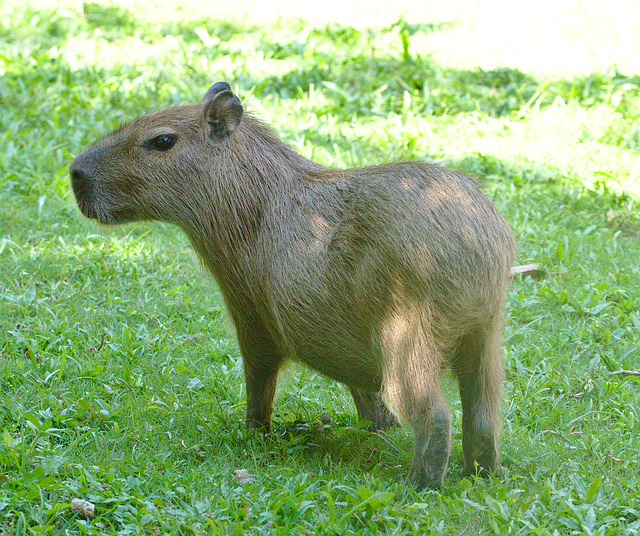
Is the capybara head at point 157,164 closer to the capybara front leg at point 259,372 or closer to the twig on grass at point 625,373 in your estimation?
the capybara front leg at point 259,372

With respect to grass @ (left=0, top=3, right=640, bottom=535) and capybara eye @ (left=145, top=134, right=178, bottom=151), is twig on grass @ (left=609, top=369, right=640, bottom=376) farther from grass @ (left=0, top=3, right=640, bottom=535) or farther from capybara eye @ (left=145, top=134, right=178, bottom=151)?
capybara eye @ (left=145, top=134, right=178, bottom=151)

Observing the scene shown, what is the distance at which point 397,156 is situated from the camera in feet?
23.1

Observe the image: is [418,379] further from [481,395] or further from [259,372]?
[259,372]

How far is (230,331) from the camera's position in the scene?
4.10 m

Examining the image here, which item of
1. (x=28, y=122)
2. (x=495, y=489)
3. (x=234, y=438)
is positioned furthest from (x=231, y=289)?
(x=28, y=122)

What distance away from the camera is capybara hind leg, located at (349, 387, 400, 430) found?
13.2ft

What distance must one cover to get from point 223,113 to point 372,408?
→ 62.8 inches

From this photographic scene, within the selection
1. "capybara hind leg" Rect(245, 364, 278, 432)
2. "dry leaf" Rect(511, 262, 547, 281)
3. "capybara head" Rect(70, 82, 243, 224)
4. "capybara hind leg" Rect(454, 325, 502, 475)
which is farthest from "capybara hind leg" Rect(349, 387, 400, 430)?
"dry leaf" Rect(511, 262, 547, 281)

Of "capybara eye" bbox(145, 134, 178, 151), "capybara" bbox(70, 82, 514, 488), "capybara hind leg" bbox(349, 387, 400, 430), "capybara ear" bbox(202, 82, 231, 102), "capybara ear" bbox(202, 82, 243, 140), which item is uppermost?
"capybara ear" bbox(202, 82, 231, 102)

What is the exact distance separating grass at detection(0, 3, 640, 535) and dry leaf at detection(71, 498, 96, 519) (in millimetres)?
35

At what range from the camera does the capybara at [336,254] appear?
10.5ft

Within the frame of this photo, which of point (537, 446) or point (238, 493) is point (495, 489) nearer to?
point (537, 446)

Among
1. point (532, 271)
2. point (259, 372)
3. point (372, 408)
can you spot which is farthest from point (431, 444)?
point (532, 271)

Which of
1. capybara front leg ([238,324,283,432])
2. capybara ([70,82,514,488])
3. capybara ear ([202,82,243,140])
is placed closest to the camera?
capybara ([70,82,514,488])
